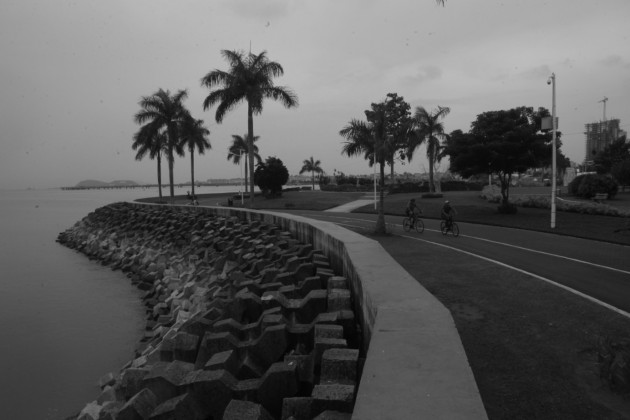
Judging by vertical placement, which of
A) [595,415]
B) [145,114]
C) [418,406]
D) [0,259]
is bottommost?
[0,259]

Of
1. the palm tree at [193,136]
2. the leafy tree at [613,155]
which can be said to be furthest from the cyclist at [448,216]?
the leafy tree at [613,155]

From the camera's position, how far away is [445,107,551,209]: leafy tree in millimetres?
24562

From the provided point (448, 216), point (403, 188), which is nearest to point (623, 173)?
point (403, 188)

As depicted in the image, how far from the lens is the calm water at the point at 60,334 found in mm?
8102

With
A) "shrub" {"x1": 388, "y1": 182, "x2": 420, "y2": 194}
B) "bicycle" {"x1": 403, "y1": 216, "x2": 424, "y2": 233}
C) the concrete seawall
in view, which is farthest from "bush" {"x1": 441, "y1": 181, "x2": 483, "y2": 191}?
the concrete seawall

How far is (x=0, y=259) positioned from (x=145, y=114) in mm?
18183

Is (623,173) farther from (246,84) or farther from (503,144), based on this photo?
(246,84)

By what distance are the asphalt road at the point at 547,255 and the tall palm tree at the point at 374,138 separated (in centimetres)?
177

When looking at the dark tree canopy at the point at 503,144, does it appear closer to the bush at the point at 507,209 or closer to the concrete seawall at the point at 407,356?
the bush at the point at 507,209

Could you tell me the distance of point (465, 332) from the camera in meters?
6.03

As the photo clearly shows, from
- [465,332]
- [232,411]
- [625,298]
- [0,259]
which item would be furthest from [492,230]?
[0,259]

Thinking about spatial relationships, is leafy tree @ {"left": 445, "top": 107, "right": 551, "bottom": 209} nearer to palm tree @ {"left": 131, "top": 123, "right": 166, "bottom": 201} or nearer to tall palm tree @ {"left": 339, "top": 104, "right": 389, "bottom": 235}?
tall palm tree @ {"left": 339, "top": 104, "right": 389, "bottom": 235}

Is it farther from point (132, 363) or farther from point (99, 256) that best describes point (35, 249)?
point (132, 363)

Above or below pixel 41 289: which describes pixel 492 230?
above
